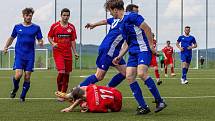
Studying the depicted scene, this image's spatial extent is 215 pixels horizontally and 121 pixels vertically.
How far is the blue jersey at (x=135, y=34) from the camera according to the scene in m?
9.88

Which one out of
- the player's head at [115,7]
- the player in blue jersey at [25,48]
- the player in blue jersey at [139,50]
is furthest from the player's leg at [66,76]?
the player's head at [115,7]

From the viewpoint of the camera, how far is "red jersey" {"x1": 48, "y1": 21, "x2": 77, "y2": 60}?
1340cm

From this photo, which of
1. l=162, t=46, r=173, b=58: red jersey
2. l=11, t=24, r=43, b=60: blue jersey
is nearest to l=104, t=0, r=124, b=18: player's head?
l=11, t=24, r=43, b=60: blue jersey

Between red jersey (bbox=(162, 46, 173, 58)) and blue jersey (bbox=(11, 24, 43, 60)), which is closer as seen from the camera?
blue jersey (bbox=(11, 24, 43, 60))

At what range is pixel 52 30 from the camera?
13422 mm

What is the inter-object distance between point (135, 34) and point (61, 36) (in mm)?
3757

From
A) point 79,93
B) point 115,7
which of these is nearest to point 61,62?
point 79,93

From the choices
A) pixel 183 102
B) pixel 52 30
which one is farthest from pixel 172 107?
pixel 52 30

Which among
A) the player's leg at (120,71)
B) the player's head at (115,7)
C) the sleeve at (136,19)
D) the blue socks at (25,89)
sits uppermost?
the player's head at (115,7)

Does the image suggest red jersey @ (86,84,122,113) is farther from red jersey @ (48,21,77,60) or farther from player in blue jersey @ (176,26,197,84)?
player in blue jersey @ (176,26,197,84)

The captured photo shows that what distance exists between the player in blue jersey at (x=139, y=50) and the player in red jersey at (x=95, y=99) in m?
0.52

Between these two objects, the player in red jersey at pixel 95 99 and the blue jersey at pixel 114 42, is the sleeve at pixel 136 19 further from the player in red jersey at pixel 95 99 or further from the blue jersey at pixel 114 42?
the blue jersey at pixel 114 42

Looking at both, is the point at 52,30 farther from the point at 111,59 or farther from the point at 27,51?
the point at 111,59

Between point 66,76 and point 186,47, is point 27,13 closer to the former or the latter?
point 66,76
